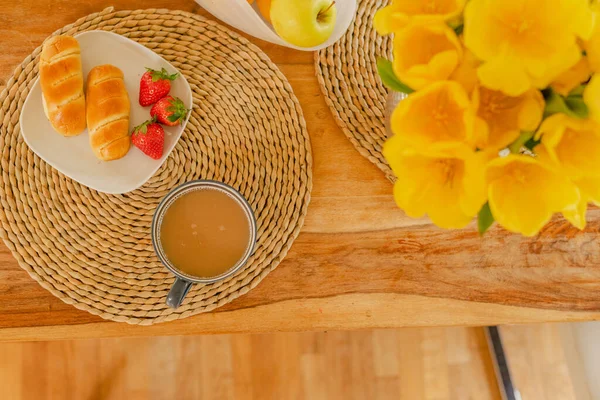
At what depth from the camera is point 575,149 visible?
436 millimetres

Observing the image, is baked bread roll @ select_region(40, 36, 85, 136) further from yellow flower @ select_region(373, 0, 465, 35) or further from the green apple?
yellow flower @ select_region(373, 0, 465, 35)

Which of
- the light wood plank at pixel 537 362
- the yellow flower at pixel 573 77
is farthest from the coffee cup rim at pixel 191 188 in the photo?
the light wood plank at pixel 537 362

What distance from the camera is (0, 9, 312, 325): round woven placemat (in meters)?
0.75

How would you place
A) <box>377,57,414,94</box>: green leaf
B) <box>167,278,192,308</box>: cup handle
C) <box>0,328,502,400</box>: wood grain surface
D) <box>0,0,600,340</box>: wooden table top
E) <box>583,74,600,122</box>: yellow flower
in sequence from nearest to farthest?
<box>583,74,600,122</box>: yellow flower
<box>377,57,414,94</box>: green leaf
<box>167,278,192,308</box>: cup handle
<box>0,0,600,340</box>: wooden table top
<box>0,328,502,400</box>: wood grain surface

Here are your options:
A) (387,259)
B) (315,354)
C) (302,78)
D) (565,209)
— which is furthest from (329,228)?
(315,354)

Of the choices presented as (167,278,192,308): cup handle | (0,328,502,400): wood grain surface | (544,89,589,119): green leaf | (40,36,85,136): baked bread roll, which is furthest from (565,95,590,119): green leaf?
(0,328,502,400): wood grain surface

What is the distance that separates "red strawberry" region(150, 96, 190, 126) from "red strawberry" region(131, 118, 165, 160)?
2 centimetres

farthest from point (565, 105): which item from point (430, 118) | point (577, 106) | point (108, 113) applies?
point (108, 113)

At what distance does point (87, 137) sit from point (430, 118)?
564 mm

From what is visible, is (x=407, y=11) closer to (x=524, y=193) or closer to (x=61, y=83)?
(x=524, y=193)

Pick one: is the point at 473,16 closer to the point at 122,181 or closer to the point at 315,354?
the point at 122,181

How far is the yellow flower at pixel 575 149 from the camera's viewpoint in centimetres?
42

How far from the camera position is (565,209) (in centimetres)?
45

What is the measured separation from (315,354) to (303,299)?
0.64 meters
